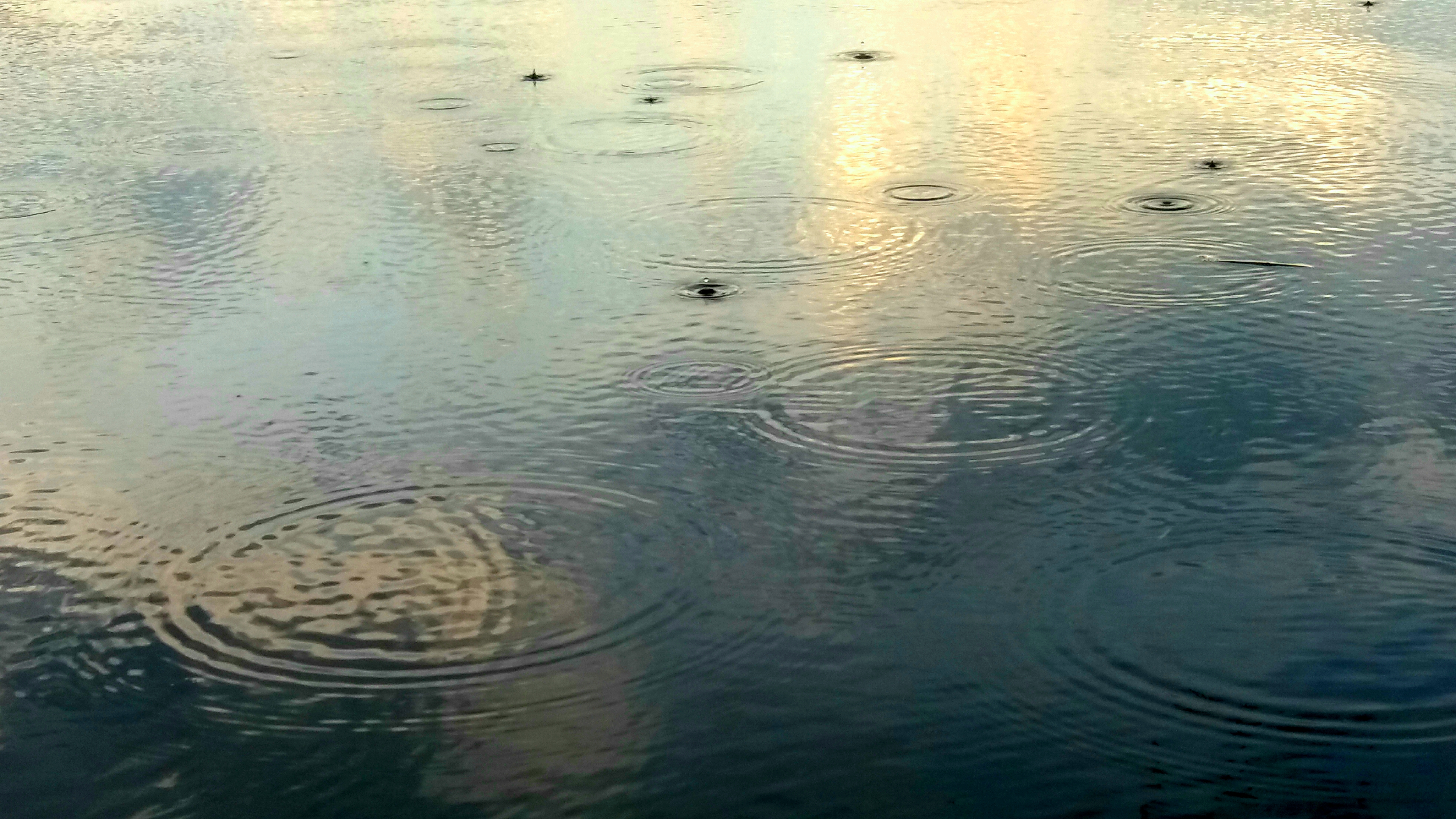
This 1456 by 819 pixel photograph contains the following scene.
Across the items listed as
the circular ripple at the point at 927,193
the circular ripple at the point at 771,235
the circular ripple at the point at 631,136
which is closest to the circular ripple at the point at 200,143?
the circular ripple at the point at 631,136

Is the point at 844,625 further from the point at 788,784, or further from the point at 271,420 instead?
the point at 271,420

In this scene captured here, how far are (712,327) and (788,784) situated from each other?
5.33 ft

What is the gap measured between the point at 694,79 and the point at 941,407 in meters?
3.34

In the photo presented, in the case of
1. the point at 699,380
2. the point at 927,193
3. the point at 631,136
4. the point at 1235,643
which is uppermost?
the point at 631,136

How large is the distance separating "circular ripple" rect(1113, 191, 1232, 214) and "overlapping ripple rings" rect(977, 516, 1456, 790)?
1802 mm

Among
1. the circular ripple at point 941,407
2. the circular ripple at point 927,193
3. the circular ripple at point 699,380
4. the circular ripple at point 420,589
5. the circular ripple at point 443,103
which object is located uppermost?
the circular ripple at point 443,103

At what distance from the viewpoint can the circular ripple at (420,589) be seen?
223cm

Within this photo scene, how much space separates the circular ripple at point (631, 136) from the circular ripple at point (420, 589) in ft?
7.78

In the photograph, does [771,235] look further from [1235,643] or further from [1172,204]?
[1235,643]

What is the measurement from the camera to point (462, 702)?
212 cm

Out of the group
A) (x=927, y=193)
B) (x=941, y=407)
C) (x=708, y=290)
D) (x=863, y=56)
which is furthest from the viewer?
(x=863, y=56)

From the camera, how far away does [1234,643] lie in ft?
7.20

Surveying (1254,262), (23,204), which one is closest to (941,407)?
(1254,262)

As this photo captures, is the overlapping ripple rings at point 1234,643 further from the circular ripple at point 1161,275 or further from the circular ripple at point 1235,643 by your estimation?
the circular ripple at point 1161,275
